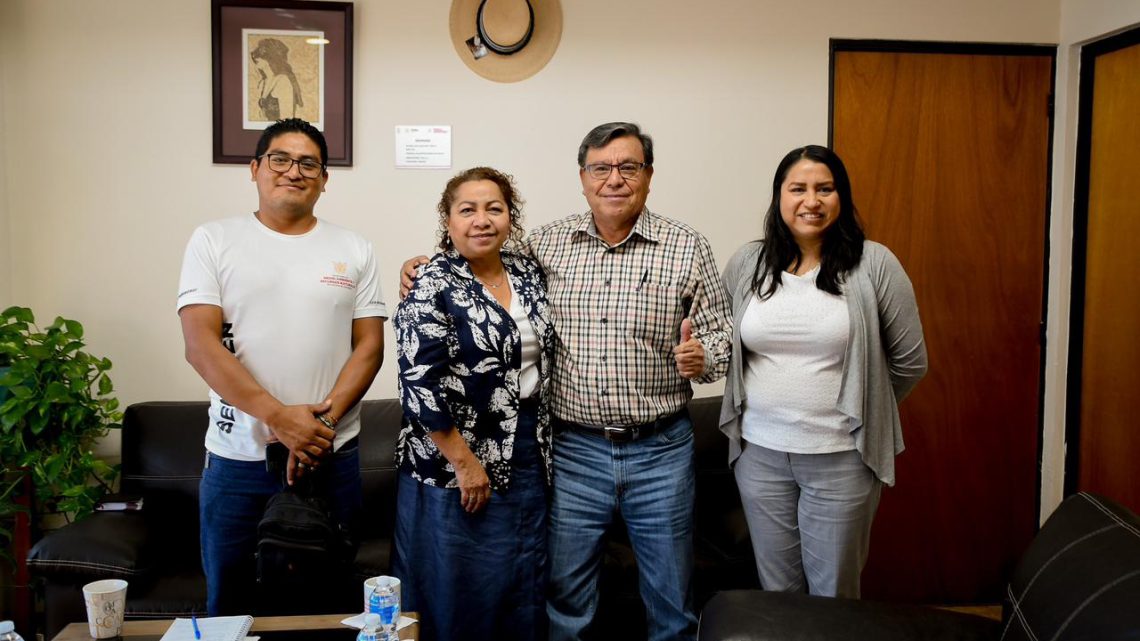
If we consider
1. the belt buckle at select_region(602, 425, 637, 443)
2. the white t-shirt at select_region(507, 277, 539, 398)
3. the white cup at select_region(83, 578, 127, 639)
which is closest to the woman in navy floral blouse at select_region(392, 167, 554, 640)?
the white t-shirt at select_region(507, 277, 539, 398)

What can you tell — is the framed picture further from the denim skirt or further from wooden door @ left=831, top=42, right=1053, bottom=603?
wooden door @ left=831, top=42, right=1053, bottom=603

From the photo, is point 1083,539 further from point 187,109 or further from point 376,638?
point 187,109

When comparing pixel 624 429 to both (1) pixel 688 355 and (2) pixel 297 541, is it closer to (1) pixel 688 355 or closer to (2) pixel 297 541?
(1) pixel 688 355

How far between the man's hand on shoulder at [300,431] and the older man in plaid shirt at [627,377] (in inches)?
15.6

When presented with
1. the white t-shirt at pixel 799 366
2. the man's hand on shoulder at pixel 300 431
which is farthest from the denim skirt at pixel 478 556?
the white t-shirt at pixel 799 366

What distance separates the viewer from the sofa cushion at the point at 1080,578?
1394 millimetres

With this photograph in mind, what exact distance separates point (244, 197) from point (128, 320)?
2.00 ft

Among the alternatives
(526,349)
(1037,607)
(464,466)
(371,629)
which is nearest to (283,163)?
(526,349)

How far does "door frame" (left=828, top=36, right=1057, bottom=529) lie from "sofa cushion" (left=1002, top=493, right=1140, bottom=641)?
1820 mm

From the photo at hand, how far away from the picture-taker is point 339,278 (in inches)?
81.5

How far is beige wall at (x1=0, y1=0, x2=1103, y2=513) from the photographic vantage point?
118 inches

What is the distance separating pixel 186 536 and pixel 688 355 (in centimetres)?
181

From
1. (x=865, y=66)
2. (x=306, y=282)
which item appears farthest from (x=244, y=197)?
(x=865, y=66)

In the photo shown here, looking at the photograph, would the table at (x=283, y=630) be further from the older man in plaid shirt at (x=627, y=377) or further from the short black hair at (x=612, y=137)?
the short black hair at (x=612, y=137)
